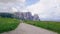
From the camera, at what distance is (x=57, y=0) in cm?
244

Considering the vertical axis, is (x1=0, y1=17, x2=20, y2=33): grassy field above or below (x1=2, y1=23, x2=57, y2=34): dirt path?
above

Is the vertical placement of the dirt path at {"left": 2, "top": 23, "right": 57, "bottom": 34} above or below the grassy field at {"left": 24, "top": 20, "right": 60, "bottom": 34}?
below

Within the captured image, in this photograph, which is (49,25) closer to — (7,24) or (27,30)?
(27,30)

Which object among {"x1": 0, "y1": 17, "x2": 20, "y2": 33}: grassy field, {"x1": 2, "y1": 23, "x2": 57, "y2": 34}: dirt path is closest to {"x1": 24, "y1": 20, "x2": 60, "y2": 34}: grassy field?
{"x1": 2, "y1": 23, "x2": 57, "y2": 34}: dirt path

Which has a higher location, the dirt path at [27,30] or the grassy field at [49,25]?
the grassy field at [49,25]

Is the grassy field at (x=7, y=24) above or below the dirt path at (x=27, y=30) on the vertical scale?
above

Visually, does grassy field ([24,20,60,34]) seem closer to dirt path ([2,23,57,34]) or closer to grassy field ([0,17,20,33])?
dirt path ([2,23,57,34])

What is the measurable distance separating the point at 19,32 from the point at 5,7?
0.49 meters

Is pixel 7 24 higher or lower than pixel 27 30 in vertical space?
higher

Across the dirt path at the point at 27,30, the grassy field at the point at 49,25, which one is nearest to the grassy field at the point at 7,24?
the dirt path at the point at 27,30

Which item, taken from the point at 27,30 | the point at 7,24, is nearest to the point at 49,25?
the point at 27,30

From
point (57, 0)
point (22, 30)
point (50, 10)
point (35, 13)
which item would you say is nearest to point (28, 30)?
point (22, 30)

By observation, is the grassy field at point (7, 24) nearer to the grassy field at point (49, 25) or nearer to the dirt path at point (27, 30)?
the dirt path at point (27, 30)

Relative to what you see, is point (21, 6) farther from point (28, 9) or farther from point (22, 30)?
point (22, 30)
